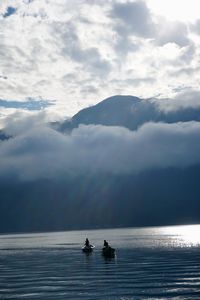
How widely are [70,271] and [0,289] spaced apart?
21495 millimetres

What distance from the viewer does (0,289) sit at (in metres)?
67.1

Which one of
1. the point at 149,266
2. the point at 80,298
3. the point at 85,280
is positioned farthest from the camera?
the point at 149,266

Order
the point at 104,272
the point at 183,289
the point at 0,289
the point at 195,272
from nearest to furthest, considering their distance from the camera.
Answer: the point at 183,289
the point at 0,289
the point at 195,272
the point at 104,272

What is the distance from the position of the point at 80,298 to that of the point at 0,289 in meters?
15.0

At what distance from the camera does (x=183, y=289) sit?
61.3 meters

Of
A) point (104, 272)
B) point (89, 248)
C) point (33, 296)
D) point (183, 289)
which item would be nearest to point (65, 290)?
point (33, 296)

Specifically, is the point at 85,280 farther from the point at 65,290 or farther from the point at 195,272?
the point at 195,272

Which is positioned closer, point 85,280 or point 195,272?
point 85,280

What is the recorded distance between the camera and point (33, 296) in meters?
59.5

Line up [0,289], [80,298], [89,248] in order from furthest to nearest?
[89,248] < [0,289] < [80,298]

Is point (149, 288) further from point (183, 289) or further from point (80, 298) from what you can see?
point (80, 298)

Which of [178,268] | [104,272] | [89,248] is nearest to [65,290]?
[104,272]

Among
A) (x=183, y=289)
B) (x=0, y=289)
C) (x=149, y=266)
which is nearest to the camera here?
(x=183, y=289)

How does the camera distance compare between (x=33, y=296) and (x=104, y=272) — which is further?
(x=104, y=272)
